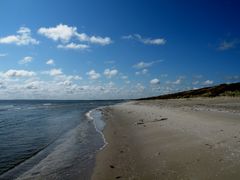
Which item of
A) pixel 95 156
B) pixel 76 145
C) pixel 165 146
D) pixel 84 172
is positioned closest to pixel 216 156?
pixel 165 146

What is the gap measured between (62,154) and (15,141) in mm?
5898

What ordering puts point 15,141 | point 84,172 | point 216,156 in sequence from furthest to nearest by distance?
point 15,141 → point 84,172 → point 216,156

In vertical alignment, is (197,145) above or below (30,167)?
above

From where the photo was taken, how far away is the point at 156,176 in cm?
749

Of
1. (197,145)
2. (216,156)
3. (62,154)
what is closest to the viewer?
(216,156)

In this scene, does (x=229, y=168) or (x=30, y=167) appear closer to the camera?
(x=229, y=168)

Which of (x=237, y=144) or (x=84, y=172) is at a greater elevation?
(x=237, y=144)

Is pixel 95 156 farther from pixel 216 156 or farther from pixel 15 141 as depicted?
pixel 15 141

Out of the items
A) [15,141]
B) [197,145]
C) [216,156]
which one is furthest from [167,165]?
[15,141]

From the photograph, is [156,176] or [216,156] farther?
[216,156]

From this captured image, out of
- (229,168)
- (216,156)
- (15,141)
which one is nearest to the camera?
(229,168)

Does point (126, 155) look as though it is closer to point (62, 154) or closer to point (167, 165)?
point (167, 165)

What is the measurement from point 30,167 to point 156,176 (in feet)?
18.7

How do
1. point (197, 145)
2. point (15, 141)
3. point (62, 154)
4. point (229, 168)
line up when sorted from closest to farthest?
point (229, 168)
point (197, 145)
point (62, 154)
point (15, 141)
